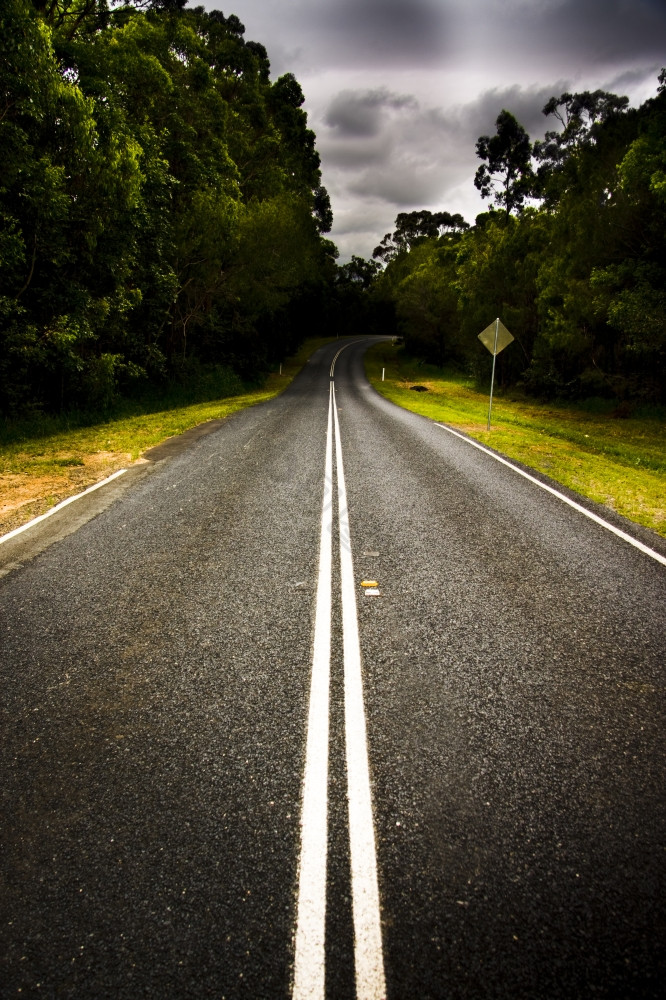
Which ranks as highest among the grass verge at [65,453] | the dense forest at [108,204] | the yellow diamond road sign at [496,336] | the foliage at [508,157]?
the foliage at [508,157]

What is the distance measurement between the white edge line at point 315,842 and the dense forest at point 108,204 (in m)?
11.9

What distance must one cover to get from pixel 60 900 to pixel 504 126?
54.8 meters

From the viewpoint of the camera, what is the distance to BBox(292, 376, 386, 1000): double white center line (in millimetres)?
1803

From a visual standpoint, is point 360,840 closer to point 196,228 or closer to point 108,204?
point 108,204

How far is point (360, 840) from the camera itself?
7.55ft

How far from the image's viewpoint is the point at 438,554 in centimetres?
550

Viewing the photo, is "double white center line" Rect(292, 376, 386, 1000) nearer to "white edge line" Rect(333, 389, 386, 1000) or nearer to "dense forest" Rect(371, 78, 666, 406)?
"white edge line" Rect(333, 389, 386, 1000)

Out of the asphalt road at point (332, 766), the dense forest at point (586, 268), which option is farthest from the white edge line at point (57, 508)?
the dense forest at point (586, 268)

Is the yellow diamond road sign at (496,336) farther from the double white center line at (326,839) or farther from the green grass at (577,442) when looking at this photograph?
the double white center line at (326,839)

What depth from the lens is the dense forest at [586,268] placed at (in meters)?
15.8

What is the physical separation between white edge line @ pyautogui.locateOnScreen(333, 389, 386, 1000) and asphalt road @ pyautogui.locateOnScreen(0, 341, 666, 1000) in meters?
0.02

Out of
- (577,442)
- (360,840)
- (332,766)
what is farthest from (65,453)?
(577,442)

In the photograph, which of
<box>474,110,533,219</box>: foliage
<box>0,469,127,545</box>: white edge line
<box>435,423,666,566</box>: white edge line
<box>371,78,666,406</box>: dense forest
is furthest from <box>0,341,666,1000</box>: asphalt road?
<box>474,110,533,219</box>: foliage

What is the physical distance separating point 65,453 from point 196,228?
13586mm
